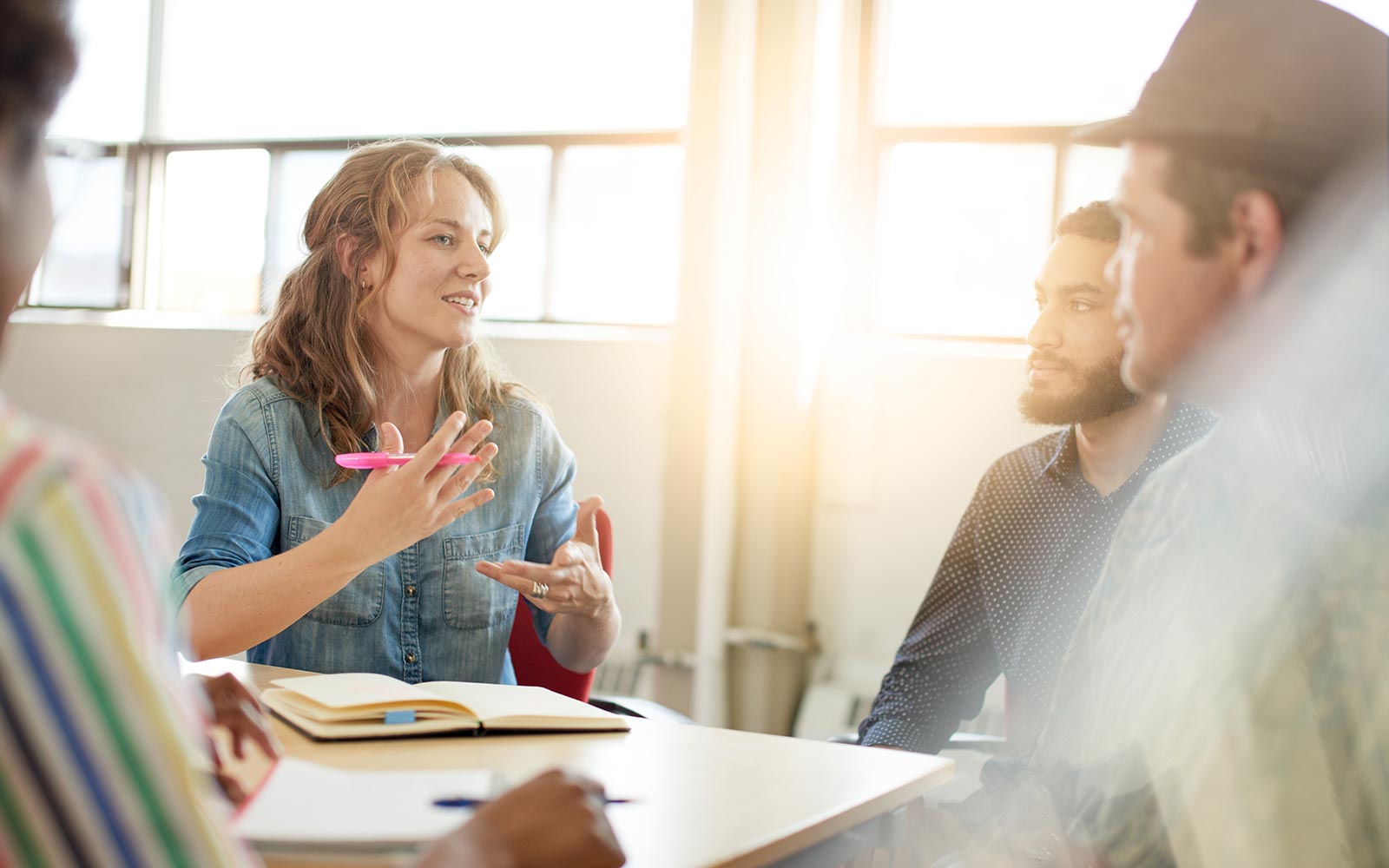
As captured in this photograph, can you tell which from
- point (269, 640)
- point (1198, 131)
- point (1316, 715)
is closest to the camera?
point (1316, 715)

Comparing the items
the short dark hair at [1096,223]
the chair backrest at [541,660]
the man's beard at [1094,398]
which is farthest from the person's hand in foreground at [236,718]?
the short dark hair at [1096,223]

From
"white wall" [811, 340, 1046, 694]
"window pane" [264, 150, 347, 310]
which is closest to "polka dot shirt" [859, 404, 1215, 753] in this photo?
"white wall" [811, 340, 1046, 694]

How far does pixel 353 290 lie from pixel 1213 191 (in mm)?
1468

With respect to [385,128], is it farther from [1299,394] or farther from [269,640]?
[1299,394]

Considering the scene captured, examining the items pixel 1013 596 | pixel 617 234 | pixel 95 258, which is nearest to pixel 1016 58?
pixel 617 234

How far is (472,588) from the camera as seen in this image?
1865 mm

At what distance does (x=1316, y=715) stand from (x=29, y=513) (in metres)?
0.78

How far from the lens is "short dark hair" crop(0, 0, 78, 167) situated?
0.58 meters

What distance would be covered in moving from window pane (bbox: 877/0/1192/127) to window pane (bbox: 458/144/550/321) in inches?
43.6

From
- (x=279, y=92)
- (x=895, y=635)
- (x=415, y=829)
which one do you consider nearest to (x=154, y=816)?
(x=415, y=829)

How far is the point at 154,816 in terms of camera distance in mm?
493

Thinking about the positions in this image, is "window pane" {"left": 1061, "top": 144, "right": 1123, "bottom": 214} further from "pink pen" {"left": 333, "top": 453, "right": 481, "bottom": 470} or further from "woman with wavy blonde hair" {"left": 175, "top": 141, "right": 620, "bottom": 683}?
"pink pen" {"left": 333, "top": 453, "right": 481, "bottom": 470}

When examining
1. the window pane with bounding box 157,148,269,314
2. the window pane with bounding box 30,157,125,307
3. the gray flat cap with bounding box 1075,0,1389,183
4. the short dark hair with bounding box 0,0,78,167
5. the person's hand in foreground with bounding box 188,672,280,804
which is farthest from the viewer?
the window pane with bounding box 30,157,125,307

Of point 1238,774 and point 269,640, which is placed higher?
point 1238,774
